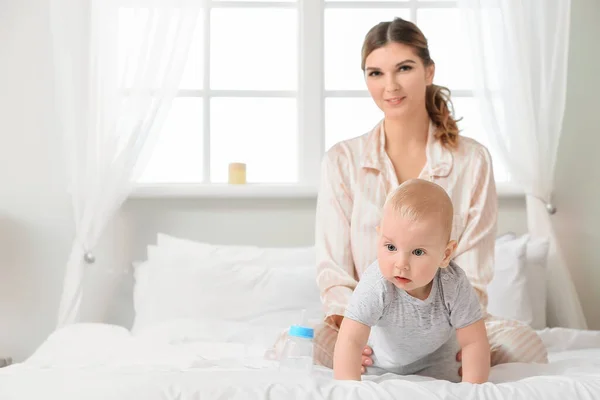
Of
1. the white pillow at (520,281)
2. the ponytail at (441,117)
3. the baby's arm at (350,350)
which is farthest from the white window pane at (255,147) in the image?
the baby's arm at (350,350)

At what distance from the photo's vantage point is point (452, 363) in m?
1.84

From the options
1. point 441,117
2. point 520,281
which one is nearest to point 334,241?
point 441,117

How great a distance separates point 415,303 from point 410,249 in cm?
16

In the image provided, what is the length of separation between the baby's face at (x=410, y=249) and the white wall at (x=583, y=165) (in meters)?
2.17

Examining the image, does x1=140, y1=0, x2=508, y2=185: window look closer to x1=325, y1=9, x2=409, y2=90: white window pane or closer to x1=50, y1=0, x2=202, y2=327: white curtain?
x1=325, y1=9, x2=409, y2=90: white window pane

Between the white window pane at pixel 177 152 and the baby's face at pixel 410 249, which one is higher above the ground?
the white window pane at pixel 177 152

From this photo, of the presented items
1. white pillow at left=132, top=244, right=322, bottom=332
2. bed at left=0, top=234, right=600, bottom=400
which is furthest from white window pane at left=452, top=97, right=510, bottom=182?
white pillow at left=132, top=244, right=322, bottom=332

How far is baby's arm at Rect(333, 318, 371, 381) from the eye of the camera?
1.66 m

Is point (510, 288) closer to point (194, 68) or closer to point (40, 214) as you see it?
point (194, 68)

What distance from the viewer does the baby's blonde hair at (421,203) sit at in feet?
5.15

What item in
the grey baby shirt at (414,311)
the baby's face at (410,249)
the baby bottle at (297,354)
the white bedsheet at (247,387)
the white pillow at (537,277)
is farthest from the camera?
the white pillow at (537,277)

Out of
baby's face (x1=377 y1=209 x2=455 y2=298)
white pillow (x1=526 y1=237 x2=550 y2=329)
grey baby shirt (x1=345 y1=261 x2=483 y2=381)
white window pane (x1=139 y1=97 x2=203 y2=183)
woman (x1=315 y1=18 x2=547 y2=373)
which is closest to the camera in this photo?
baby's face (x1=377 y1=209 x2=455 y2=298)

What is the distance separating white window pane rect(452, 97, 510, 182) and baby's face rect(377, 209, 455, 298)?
2.19 meters

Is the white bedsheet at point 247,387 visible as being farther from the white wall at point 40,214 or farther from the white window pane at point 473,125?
the white window pane at point 473,125
